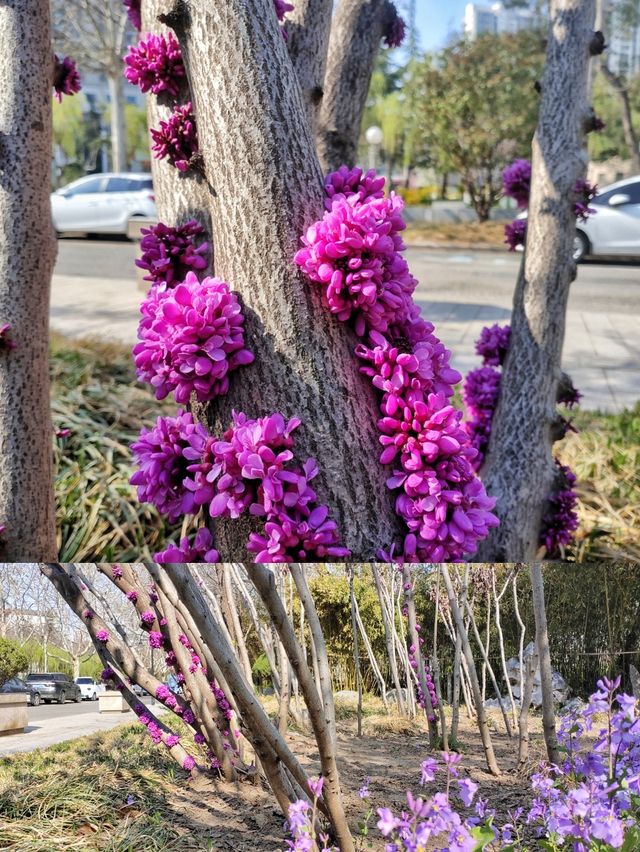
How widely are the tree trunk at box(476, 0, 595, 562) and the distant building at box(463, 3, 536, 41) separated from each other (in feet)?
61.8

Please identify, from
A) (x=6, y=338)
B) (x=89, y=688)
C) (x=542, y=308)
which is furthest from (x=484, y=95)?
(x=89, y=688)

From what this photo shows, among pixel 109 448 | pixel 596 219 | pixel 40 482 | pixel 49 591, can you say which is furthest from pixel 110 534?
pixel 596 219

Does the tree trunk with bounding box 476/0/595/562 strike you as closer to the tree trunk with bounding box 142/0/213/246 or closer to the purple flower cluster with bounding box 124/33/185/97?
the tree trunk with bounding box 142/0/213/246

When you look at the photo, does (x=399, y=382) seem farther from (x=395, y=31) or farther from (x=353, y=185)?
(x=395, y=31)

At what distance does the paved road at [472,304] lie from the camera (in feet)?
23.4

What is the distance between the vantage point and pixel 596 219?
14.1 metres

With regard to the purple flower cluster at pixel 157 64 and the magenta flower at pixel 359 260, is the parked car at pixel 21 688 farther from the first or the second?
the purple flower cluster at pixel 157 64

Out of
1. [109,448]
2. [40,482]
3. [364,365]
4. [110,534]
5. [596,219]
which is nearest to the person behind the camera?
[364,365]

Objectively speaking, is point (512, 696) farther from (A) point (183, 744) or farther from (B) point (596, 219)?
(B) point (596, 219)

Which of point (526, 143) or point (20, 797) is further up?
point (526, 143)

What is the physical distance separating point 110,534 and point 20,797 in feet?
7.08

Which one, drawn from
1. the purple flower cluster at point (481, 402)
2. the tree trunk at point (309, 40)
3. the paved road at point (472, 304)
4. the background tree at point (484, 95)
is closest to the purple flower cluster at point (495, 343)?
the purple flower cluster at point (481, 402)

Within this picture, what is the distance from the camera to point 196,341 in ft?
4.96

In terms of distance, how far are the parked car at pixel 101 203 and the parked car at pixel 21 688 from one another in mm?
16498
